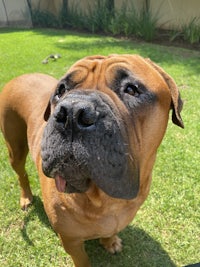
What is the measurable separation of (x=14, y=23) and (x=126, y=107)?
13377 millimetres

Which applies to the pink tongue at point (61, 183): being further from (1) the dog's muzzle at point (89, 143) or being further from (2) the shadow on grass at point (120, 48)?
(2) the shadow on grass at point (120, 48)

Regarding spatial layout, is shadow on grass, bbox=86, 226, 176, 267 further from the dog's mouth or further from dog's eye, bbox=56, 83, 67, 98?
dog's eye, bbox=56, 83, 67, 98

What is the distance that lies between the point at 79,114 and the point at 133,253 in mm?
1727

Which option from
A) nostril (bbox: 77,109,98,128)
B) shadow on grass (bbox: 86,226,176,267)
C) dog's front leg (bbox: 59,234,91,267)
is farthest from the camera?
shadow on grass (bbox: 86,226,176,267)

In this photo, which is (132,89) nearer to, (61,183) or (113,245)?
(61,183)

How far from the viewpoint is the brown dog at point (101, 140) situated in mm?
1472

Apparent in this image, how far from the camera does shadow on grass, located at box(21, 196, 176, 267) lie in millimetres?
2652

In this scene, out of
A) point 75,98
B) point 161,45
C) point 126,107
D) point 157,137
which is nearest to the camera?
point 75,98

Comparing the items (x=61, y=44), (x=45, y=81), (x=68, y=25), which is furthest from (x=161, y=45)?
(x=45, y=81)

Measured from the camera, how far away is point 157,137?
1.85m

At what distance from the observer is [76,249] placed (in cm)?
221

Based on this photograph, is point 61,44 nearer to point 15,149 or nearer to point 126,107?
point 15,149

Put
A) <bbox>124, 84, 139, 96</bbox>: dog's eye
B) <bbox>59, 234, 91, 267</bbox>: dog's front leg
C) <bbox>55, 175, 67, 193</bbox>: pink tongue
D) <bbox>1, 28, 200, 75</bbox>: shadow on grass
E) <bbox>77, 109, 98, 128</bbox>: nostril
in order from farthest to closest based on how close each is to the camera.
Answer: <bbox>1, 28, 200, 75</bbox>: shadow on grass < <bbox>59, 234, 91, 267</bbox>: dog's front leg < <bbox>55, 175, 67, 193</bbox>: pink tongue < <bbox>124, 84, 139, 96</bbox>: dog's eye < <bbox>77, 109, 98, 128</bbox>: nostril

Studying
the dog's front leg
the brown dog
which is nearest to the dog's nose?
Result: the brown dog
